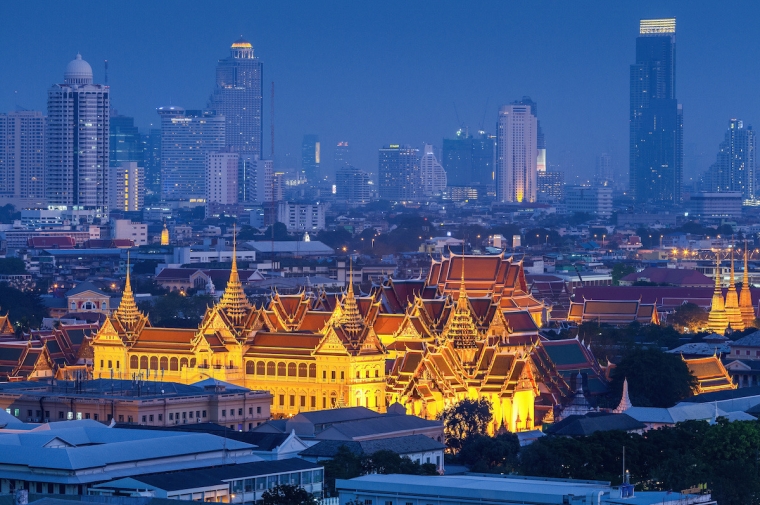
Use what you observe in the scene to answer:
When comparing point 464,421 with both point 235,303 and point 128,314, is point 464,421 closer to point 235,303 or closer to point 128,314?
point 235,303

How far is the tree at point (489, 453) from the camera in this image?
253 ft

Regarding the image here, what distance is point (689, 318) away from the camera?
137 m

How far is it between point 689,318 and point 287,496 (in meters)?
78.9

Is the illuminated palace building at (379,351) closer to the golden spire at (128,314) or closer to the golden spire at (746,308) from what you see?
the golden spire at (128,314)

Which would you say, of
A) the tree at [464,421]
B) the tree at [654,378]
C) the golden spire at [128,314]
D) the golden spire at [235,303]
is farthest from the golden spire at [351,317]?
the golden spire at [128,314]

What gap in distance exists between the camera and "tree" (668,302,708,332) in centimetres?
13562

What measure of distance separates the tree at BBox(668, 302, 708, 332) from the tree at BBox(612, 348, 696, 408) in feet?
116

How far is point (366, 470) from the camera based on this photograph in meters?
70.3

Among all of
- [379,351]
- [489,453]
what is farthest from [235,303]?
[489,453]

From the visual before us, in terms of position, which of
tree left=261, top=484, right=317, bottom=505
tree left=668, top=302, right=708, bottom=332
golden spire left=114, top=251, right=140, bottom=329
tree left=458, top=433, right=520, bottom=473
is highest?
golden spire left=114, top=251, right=140, bottom=329

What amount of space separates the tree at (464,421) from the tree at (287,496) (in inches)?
884

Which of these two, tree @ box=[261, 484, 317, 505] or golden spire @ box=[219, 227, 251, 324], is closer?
tree @ box=[261, 484, 317, 505]

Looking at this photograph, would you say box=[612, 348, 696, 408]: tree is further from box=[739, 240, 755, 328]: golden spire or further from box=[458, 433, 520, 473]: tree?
box=[739, 240, 755, 328]: golden spire

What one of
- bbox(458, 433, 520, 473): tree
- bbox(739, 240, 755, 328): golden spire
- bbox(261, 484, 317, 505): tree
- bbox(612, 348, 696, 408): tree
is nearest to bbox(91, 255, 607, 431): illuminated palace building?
bbox(612, 348, 696, 408): tree
